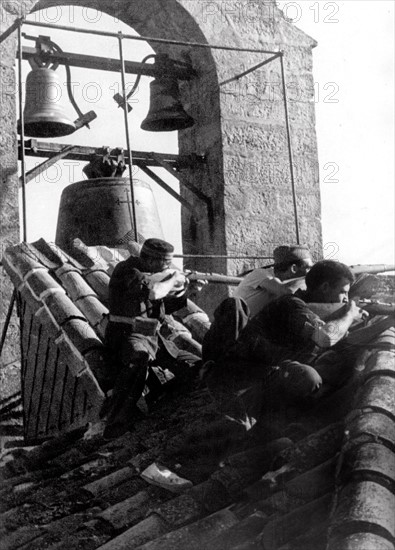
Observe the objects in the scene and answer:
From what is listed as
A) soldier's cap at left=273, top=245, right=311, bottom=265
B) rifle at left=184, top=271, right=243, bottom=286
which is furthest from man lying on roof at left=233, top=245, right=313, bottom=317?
rifle at left=184, top=271, right=243, bottom=286

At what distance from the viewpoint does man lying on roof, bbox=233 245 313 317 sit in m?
5.25

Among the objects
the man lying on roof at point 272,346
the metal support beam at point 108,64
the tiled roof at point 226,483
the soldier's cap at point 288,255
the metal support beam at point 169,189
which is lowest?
the tiled roof at point 226,483

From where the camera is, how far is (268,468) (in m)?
3.73

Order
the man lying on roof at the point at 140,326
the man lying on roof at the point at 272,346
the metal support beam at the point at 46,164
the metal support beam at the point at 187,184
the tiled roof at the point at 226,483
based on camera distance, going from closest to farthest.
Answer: the tiled roof at the point at 226,483 < the man lying on roof at the point at 272,346 < the man lying on roof at the point at 140,326 < the metal support beam at the point at 46,164 < the metal support beam at the point at 187,184

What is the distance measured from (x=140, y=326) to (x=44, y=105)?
2.90 meters

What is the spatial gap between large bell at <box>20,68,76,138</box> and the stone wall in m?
0.70

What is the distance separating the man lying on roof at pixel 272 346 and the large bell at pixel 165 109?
154 inches

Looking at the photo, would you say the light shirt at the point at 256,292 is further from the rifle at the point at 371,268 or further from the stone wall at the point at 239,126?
the stone wall at the point at 239,126

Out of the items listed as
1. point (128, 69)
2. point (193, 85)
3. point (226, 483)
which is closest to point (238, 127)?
point (193, 85)

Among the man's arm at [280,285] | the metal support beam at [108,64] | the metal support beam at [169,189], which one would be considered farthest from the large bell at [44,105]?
the man's arm at [280,285]

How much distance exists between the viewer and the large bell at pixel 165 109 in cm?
815

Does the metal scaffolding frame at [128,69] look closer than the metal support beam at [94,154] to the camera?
Yes

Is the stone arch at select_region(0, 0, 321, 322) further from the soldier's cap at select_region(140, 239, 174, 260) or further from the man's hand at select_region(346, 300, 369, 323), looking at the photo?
the man's hand at select_region(346, 300, 369, 323)

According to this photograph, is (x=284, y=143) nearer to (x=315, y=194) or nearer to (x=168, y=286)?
(x=315, y=194)
